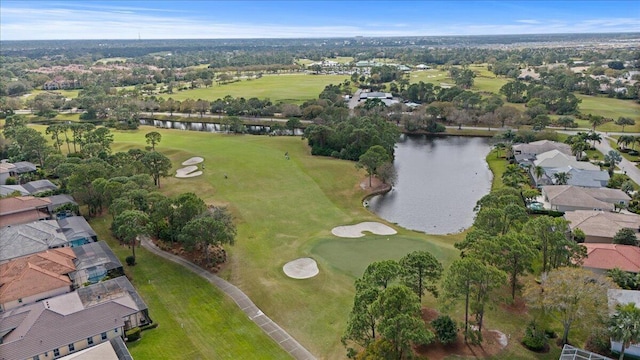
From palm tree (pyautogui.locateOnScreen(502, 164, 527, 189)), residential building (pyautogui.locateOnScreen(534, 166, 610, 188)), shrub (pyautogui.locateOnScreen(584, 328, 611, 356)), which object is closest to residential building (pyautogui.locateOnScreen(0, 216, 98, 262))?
shrub (pyautogui.locateOnScreen(584, 328, 611, 356))

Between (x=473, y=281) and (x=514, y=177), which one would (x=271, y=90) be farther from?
(x=473, y=281)

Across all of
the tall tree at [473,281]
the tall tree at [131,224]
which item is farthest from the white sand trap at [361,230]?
the tall tree at [131,224]

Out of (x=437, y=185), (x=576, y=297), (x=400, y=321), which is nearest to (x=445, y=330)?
(x=400, y=321)

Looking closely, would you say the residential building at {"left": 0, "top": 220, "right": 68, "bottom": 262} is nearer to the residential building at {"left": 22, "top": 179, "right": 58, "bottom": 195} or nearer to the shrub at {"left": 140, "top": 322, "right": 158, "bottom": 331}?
the residential building at {"left": 22, "top": 179, "right": 58, "bottom": 195}

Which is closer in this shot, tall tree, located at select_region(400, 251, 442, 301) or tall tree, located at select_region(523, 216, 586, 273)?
tall tree, located at select_region(400, 251, 442, 301)

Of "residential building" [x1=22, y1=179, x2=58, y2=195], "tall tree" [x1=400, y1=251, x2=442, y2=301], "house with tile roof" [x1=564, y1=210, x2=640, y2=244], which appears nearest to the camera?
"tall tree" [x1=400, y1=251, x2=442, y2=301]

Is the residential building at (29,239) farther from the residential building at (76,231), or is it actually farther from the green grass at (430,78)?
the green grass at (430,78)
